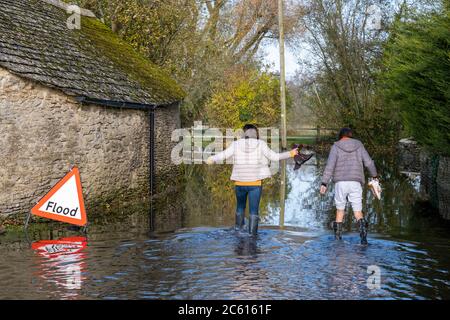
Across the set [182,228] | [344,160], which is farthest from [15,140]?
[344,160]

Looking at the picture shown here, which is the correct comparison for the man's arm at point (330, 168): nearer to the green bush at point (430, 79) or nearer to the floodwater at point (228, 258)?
the floodwater at point (228, 258)

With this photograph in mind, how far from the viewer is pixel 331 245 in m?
10.6

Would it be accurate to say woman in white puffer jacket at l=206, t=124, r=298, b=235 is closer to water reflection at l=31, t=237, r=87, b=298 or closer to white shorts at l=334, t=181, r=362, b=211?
white shorts at l=334, t=181, r=362, b=211

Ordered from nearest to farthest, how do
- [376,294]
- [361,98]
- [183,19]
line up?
[376,294]
[183,19]
[361,98]

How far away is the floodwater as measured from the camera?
7460 mm

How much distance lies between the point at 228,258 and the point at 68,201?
421 centimetres

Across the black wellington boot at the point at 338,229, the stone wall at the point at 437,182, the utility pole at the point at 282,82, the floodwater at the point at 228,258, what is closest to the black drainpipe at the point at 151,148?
the floodwater at the point at 228,258

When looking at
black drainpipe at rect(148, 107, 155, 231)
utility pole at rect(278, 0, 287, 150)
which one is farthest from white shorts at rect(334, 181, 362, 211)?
utility pole at rect(278, 0, 287, 150)

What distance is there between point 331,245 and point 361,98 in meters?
32.2

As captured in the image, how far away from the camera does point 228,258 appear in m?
9.41

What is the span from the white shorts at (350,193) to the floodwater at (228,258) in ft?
2.06

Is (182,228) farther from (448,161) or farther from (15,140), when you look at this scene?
(448,161)
